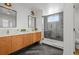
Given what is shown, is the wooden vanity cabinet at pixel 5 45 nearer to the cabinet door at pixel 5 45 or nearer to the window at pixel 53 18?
the cabinet door at pixel 5 45

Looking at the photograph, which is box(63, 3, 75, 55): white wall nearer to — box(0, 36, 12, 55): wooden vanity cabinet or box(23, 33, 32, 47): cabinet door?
box(0, 36, 12, 55): wooden vanity cabinet

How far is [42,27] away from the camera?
7.72 meters

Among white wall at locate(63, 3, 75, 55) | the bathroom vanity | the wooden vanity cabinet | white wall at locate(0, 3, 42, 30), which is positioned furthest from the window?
the wooden vanity cabinet

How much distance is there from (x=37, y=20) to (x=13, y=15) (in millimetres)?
2661

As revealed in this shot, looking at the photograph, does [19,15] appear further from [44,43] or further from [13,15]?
[44,43]

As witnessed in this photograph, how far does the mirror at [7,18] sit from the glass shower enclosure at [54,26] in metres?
2.52

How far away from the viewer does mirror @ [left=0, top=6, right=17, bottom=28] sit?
14.0ft

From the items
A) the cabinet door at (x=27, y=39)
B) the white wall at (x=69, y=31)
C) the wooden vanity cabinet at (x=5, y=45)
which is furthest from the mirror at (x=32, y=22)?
the white wall at (x=69, y=31)

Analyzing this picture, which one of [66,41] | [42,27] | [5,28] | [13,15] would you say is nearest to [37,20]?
[42,27]

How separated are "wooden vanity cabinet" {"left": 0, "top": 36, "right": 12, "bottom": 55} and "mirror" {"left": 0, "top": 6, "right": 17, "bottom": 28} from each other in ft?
2.58

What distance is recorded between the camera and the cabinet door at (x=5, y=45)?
350cm

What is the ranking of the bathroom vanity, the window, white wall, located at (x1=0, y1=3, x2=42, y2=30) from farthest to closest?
the window, white wall, located at (x1=0, y1=3, x2=42, y2=30), the bathroom vanity

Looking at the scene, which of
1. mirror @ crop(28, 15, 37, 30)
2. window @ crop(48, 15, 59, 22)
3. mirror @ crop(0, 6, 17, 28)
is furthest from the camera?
mirror @ crop(28, 15, 37, 30)

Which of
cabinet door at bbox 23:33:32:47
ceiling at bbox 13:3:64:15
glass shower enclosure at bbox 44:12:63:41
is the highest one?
ceiling at bbox 13:3:64:15
